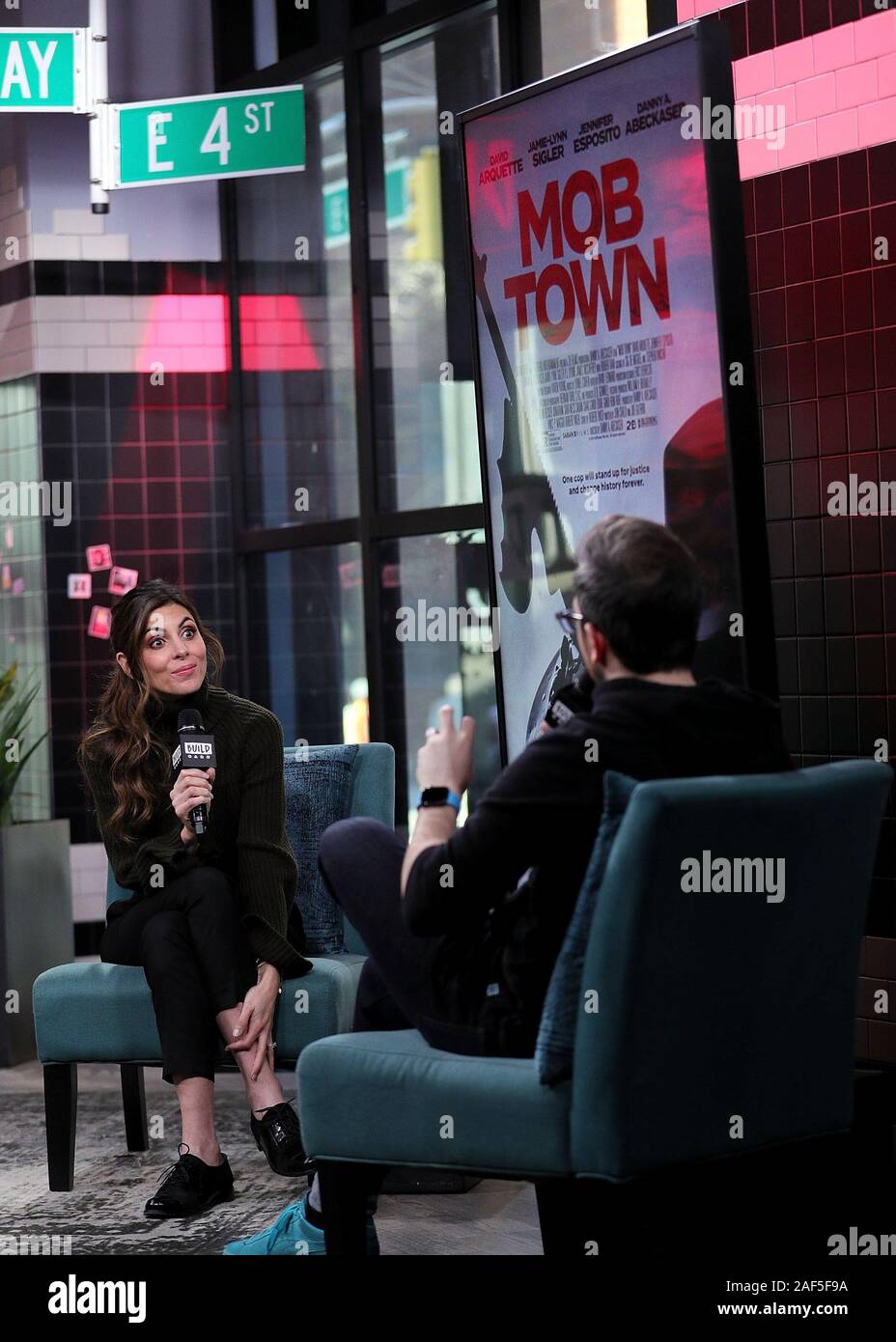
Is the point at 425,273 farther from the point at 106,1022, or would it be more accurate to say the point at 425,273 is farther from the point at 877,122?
the point at 106,1022

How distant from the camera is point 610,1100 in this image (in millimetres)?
1928

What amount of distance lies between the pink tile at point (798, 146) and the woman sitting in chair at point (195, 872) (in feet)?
5.81

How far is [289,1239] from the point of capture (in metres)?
2.49

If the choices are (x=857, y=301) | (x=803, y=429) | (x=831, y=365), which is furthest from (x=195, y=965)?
(x=857, y=301)

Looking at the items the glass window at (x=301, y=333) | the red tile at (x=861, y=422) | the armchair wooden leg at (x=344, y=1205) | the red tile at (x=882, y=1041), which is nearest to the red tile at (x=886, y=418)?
the red tile at (x=861, y=422)

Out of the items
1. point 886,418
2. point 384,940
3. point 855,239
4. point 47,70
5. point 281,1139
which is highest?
point 47,70

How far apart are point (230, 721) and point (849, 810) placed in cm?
158

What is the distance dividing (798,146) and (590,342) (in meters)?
0.78

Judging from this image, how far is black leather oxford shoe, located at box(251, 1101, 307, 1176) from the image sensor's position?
3.02 metres

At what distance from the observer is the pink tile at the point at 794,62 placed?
356 cm

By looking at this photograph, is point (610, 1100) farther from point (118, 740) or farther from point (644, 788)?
point (118, 740)

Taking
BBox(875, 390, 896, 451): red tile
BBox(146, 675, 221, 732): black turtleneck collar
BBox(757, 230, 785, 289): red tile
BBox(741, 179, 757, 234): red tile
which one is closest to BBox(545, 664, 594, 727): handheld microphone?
BBox(146, 675, 221, 732): black turtleneck collar

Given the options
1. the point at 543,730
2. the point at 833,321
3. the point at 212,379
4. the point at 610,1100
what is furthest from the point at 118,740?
the point at 212,379
